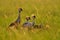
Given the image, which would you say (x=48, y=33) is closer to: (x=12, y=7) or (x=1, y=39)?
(x=1, y=39)

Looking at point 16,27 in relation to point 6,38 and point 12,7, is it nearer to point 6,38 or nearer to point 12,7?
point 6,38

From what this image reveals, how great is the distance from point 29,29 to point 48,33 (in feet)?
2.02

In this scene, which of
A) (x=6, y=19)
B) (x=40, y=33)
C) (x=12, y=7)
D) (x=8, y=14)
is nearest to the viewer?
(x=40, y=33)

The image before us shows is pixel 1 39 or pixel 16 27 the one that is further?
pixel 16 27

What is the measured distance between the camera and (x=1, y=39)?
679 cm

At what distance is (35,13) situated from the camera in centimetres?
950

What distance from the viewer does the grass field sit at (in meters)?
7.04

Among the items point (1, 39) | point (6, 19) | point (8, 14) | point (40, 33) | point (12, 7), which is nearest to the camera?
point (1, 39)

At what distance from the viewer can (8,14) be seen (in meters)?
9.25

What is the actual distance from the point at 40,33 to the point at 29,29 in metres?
0.42

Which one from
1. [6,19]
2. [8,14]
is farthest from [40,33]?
[8,14]

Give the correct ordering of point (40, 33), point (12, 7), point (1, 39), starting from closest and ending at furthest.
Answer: point (1, 39), point (40, 33), point (12, 7)

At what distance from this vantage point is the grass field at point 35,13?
7.04 m

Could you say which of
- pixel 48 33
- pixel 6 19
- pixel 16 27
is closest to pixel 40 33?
pixel 48 33
